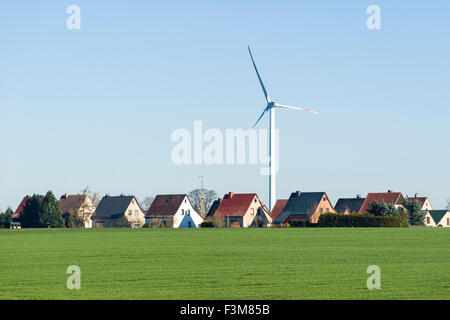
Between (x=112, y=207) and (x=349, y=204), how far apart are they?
48.7m

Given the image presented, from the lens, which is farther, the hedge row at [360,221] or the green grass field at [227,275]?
the hedge row at [360,221]

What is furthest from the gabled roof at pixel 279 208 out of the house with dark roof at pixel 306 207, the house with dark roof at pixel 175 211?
the house with dark roof at pixel 175 211

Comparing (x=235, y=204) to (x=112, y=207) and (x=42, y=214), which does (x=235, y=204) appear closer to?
(x=112, y=207)

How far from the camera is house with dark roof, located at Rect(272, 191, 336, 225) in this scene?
125875 mm

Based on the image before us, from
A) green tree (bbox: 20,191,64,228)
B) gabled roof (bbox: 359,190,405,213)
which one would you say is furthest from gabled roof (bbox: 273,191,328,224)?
green tree (bbox: 20,191,64,228)

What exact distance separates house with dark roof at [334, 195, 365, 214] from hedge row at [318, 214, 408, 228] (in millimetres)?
46177

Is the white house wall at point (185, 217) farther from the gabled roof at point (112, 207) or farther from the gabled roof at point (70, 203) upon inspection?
the gabled roof at point (70, 203)

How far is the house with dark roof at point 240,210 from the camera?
128 meters

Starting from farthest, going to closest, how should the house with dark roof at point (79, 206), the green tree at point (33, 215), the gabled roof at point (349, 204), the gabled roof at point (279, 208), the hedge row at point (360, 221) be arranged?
the gabled roof at point (349, 204), the gabled roof at point (279, 208), the house with dark roof at point (79, 206), the green tree at point (33, 215), the hedge row at point (360, 221)

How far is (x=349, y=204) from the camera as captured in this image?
5679 inches

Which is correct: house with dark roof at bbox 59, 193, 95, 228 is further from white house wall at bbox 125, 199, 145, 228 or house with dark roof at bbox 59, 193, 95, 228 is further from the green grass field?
the green grass field

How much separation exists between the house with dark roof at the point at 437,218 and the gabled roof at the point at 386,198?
7243 mm
